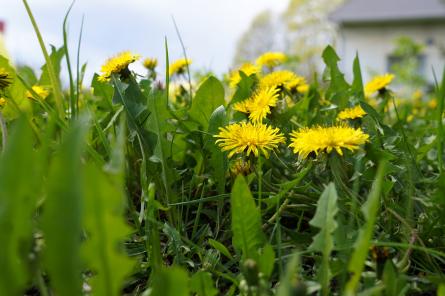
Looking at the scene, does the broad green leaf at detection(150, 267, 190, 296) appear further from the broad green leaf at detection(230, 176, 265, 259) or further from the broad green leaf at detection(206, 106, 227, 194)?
the broad green leaf at detection(206, 106, 227, 194)

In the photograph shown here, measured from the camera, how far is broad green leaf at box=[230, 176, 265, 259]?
0.73 metres

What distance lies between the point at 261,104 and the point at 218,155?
5.6 inches

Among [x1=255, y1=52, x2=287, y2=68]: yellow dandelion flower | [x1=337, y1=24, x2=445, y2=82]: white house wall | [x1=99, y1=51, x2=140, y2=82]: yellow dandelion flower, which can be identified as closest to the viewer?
[x1=99, y1=51, x2=140, y2=82]: yellow dandelion flower

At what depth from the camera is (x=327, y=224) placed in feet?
2.26

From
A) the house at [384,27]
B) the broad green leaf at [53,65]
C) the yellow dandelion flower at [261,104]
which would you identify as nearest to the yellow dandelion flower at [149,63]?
the broad green leaf at [53,65]

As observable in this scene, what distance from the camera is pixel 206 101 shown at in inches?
44.6

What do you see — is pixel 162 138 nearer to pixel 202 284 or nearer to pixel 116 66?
pixel 116 66

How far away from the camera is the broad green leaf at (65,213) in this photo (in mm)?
442

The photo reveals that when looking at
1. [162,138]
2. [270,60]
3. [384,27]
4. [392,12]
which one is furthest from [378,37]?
[162,138]

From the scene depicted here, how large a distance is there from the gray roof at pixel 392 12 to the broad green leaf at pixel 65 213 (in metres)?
15.9

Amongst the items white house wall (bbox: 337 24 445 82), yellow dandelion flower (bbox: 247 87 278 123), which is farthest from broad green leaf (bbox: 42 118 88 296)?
white house wall (bbox: 337 24 445 82)

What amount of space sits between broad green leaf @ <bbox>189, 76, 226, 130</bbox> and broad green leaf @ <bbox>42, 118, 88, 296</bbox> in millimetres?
665

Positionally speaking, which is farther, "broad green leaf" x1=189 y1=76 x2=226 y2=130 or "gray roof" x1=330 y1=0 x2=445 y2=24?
"gray roof" x1=330 y1=0 x2=445 y2=24

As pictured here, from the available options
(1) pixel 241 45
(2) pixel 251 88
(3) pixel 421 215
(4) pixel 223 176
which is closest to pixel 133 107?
(4) pixel 223 176
